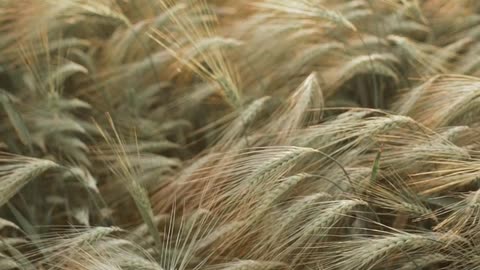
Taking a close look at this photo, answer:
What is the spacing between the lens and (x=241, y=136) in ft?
6.41

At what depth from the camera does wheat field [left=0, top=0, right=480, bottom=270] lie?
5.44 feet

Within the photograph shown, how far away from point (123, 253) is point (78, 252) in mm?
92

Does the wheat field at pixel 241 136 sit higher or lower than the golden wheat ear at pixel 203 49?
lower

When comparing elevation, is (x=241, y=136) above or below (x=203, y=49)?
below

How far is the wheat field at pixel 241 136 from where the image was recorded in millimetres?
1659

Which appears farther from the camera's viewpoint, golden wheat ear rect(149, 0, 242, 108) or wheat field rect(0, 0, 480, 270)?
golden wheat ear rect(149, 0, 242, 108)

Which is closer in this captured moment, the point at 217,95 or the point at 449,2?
the point at 217,95

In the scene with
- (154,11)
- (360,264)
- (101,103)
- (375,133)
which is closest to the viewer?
(360,264)

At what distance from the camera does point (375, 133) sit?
1716mm

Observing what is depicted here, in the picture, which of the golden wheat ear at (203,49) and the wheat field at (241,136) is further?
the golden wheat ear at (203,49)

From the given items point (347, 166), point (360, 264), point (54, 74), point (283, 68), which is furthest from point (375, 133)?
point (54, 74)

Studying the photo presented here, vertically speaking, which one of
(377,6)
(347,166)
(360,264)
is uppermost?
(377,6)

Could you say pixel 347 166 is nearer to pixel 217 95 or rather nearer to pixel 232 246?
pixel 232 246

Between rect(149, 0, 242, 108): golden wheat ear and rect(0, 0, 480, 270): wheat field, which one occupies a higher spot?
Answer: rect(149, 0, 242, 108): golden wheat ear
